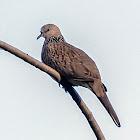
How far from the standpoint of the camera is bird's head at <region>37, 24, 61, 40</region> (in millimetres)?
6410

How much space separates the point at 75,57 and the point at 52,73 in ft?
6.08

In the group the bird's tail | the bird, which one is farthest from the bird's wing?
the bird's tail

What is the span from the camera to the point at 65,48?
555 centimetres

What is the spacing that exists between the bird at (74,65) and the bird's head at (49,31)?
0.31 m

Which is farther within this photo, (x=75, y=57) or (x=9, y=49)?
(x=75, y=57)

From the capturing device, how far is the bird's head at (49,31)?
21.0ft

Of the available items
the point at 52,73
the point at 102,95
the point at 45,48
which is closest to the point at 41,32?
the point at 45,48

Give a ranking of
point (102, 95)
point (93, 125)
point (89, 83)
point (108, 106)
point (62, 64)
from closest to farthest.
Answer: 1. point (93, 125)
2. point (108, 106)
3. point (102, 95)
4. point (89, 83)
5. point (62, 64)

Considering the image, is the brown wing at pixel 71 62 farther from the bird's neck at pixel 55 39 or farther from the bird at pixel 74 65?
the bird's neck at pixel 55 39

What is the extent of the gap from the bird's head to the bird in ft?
1.01

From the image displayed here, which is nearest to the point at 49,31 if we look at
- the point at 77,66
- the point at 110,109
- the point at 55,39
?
the point at 55,39

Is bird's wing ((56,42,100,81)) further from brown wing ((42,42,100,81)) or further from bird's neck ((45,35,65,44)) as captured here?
bird's neck ((45,35,65,44))

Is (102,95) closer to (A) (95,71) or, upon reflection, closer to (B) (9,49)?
(A) (95,71)

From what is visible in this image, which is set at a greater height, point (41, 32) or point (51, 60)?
point (41, 32)
